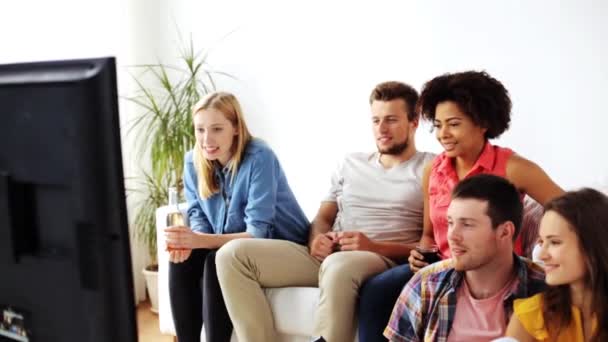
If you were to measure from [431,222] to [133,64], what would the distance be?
6.79 feet

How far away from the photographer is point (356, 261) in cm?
228

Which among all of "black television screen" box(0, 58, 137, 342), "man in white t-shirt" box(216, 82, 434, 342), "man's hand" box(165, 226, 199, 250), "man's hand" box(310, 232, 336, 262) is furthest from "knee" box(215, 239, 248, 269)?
"black television screen" box(0, 58, 137, 342)

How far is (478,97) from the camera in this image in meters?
2.23

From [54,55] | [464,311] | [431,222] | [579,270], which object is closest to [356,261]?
[431,222]

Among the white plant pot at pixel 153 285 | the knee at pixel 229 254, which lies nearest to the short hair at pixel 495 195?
the knee at pixel 229 254

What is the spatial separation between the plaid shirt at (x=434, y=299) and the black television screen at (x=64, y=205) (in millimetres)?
1316

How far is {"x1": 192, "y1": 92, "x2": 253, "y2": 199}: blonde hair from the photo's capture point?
2648 mm

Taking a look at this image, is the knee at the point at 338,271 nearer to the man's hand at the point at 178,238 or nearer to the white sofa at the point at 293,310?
the white sofa at the point at 293,310

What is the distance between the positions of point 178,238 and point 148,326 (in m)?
1.18

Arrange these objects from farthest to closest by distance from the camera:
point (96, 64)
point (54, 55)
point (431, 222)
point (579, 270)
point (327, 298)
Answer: point (54, 55)
point (431, 222)
point (327, 298)
point (579, 270)
point (96, 64)

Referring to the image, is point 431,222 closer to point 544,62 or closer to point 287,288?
point 287,288

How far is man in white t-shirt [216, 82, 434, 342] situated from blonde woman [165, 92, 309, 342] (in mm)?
83

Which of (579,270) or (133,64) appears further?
(133,64)

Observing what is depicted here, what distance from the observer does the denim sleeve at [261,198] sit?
2582 millimetres
